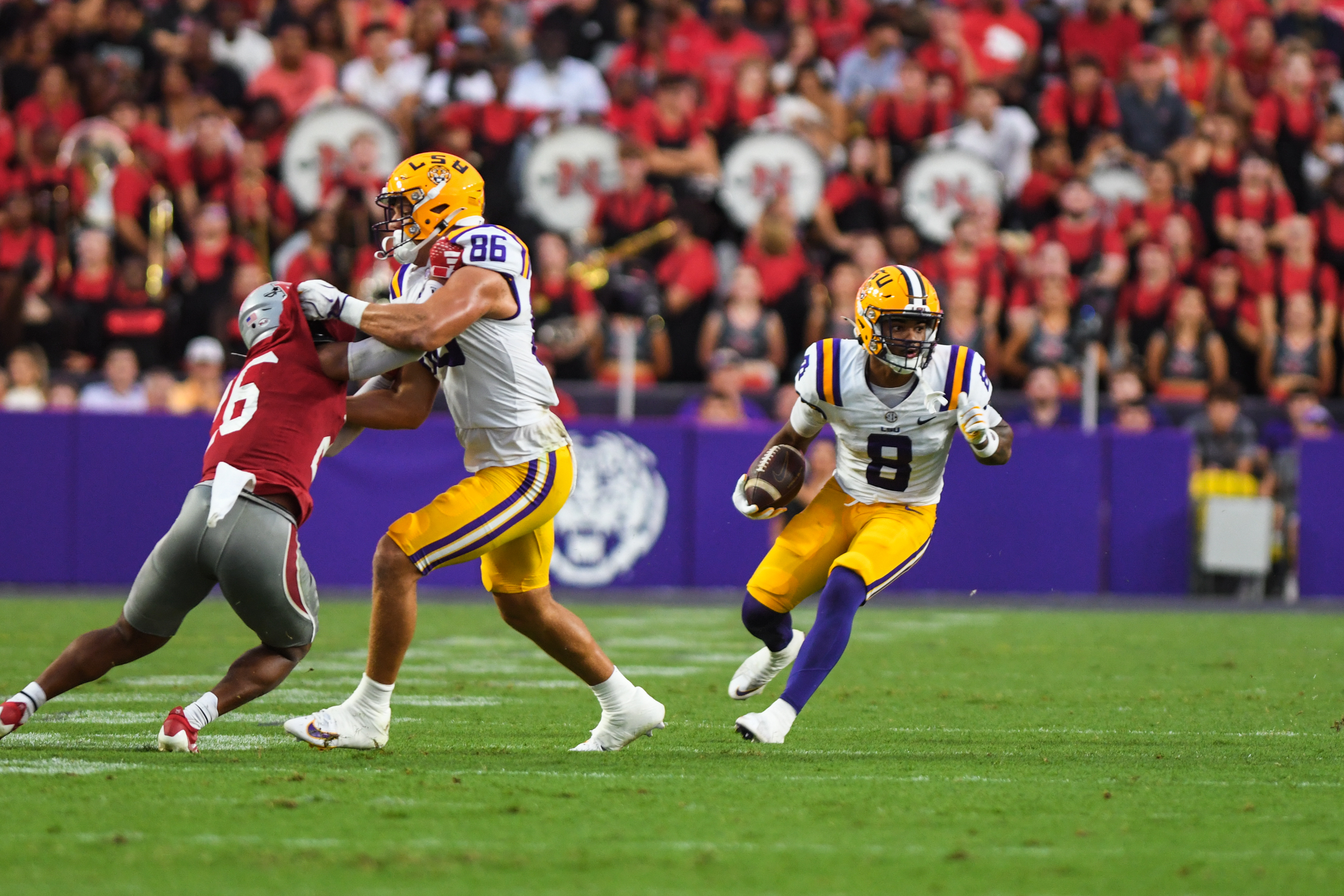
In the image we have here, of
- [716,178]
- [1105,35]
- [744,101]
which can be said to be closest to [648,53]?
[744,101]

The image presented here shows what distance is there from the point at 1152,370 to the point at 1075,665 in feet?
16.0

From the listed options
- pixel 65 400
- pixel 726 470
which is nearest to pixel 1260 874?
pixel 726 470

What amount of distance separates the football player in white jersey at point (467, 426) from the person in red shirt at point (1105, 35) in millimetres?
10338

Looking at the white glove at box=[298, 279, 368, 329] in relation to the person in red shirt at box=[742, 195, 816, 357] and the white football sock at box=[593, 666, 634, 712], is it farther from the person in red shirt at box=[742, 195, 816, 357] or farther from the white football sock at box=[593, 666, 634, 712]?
the person in red shirt at box=[742, 195, 816, 357]

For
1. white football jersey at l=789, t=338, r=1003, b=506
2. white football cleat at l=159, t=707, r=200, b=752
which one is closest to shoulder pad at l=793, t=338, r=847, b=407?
white football jersey at l=789, t=338, r=1003, b=506

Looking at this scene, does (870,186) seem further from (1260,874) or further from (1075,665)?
(1260,874)

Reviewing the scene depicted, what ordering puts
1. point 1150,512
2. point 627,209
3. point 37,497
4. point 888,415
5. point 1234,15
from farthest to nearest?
1. point 1234,15
2. point 627,209
3. point 1150,512
4. point 37,497
5. point 888,415

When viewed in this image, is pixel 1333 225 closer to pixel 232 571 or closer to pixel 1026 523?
pixel 1026 523

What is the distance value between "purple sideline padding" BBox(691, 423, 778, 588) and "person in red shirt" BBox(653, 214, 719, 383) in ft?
3.49

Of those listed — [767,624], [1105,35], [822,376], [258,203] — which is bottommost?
[767,624]

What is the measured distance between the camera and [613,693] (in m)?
5.34

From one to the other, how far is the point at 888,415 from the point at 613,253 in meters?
6.63

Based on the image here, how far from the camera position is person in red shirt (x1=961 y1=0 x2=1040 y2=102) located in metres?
14.8

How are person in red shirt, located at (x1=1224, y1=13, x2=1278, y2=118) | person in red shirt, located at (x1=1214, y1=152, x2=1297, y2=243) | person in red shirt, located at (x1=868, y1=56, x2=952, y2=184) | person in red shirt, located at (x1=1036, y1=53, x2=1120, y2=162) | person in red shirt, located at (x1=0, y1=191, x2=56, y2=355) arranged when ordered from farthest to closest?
person in red shirt, located at (x1=1224, y1=13, x2=1278, y2=118), person in red shirt, located at (x1=1036, y1=53, x2=1120, y2=162), person in red shirt, located at (x1=868, y1=56, x2=952, y2=184), person in red shirt, located at (x1=1214, y1=152, x2=1297, y2=243), person in red shirt, located at (x1=0, y1=191, x2=56, y2=355)
